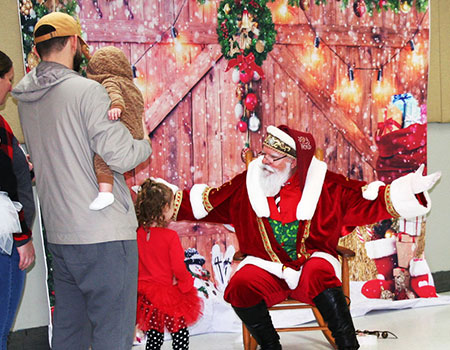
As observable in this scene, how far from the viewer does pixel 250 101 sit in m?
3.62

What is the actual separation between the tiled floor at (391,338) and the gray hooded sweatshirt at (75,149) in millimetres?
Answer: 1745

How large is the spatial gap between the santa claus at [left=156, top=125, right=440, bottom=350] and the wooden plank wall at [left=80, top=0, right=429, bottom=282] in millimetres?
491

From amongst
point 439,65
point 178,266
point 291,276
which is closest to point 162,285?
point 178,266

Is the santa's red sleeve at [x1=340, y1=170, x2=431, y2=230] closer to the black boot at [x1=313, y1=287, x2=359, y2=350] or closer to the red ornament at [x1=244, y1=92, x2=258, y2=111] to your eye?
the black boot at [x1=313, y1=287, x2=359, y2=350]

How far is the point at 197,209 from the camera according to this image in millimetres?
3061

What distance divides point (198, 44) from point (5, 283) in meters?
2.12

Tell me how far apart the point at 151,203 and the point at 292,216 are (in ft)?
2.41

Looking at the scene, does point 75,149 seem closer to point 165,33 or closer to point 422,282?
point 165,33

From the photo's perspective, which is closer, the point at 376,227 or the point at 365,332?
the point at 365,332

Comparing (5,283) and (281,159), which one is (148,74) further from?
(5,283)

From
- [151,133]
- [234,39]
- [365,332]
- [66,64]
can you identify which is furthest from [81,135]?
[365,332]

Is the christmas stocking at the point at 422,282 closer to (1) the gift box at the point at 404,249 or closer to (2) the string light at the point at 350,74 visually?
(1) the gift box at the point at 404,249

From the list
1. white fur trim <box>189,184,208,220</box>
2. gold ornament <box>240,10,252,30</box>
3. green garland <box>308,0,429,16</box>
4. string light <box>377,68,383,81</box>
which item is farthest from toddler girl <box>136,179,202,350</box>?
green garland <box>308,0,429,16</box>

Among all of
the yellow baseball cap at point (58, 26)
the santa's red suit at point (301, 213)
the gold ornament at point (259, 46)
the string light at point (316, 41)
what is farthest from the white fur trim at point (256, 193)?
the yellow baseball cap at point (58, 26)
